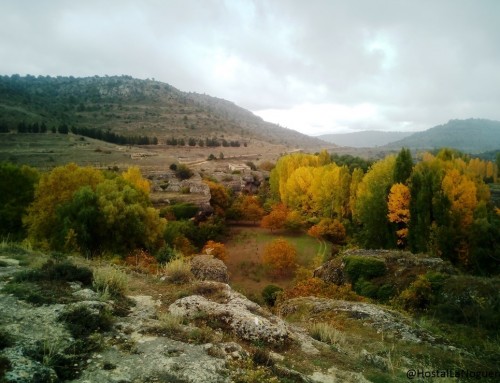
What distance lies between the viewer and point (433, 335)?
1031 centimetres

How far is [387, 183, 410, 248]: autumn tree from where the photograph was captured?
106 feet

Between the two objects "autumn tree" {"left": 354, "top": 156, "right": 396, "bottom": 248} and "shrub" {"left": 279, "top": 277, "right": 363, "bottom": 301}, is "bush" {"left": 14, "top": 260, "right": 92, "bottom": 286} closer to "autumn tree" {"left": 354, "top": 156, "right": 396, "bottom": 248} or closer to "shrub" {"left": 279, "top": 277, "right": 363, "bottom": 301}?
"shrub" {"left": 279, "top": 277, "right": 363, "bottom": 301}

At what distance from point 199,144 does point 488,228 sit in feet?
307

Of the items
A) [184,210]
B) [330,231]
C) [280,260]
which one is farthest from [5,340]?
[330,231]

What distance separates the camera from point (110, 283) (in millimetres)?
7809

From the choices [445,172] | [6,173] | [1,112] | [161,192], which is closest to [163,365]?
[6,173]

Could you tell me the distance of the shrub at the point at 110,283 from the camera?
770 cm

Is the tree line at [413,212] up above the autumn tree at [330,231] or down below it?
above

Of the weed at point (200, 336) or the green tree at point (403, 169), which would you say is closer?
the weed at point (200, 336)

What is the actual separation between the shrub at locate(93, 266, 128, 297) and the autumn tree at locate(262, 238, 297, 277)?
82.6 feet

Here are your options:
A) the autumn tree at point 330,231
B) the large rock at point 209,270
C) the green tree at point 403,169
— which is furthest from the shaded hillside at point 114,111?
the green tree at point 403,169

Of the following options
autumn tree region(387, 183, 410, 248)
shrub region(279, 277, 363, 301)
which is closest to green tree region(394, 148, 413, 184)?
autumn tree region(387, 183, 410, 248)

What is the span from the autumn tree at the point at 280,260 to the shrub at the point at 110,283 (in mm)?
25180

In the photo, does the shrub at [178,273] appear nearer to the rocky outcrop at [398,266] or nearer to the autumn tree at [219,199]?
the rocky outcrop at [398,266]
